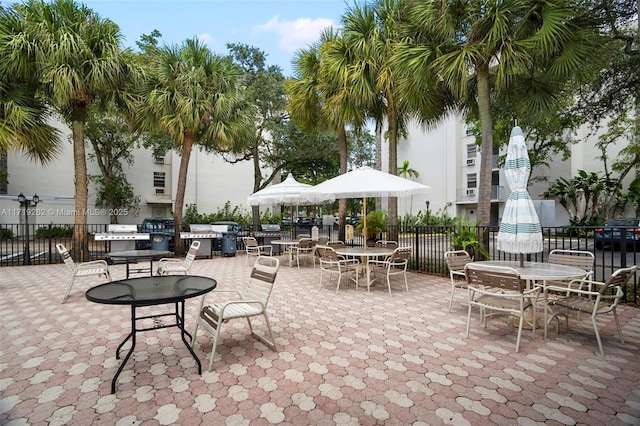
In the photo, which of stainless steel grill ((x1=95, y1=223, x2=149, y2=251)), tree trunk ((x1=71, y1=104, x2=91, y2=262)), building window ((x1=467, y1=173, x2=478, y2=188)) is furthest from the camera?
building window ((x1=467, y1=173, x2=478, y2=188))

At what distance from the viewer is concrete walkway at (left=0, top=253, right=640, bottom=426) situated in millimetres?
2627

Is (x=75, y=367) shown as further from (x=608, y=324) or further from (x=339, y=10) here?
(x=339, y=10)

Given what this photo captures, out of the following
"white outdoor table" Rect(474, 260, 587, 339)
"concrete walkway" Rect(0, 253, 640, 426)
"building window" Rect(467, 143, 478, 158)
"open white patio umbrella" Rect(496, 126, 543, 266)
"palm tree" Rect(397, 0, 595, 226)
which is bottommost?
"concrete walkway" Rect(0, 253, 640, 426)

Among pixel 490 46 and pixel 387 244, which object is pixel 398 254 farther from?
pixel 490 46

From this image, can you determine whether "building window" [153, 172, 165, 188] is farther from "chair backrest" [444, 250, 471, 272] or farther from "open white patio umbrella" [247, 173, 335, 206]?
"chair backrest" [444, 250, 471, 272]

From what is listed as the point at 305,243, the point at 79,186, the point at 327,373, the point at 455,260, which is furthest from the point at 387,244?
the point at 79,186

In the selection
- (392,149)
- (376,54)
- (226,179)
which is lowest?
(392,149)

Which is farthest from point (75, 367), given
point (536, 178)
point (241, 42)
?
point (536, 178)

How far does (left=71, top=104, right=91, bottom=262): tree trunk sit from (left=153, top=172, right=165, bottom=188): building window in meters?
15.2

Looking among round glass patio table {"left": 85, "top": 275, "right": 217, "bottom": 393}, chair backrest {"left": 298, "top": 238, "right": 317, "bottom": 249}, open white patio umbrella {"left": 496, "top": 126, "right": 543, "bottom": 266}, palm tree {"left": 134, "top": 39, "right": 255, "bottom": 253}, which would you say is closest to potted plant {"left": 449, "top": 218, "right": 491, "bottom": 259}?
open white patio umbrella {"left": 496, "top": 126, "right": 543, "bottom": 266}

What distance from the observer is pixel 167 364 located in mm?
3510

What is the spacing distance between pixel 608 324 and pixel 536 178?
77.2 ft

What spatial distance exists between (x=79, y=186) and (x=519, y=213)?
12.1 m

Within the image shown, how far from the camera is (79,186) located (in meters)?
10.8
